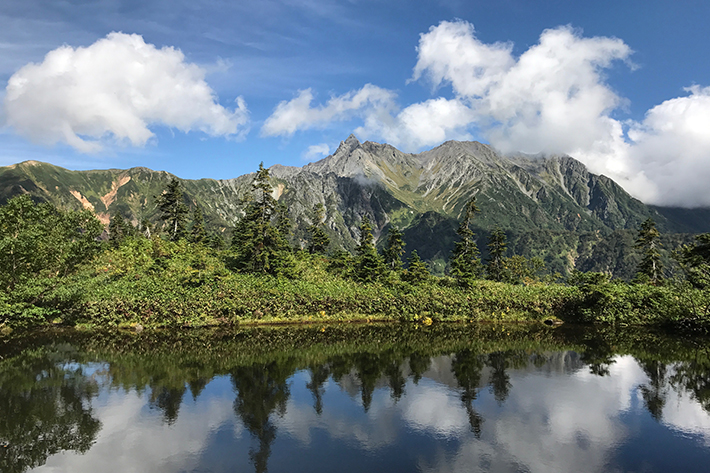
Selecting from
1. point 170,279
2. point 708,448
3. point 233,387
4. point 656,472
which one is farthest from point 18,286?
point 708,448

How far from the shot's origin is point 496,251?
6612cm

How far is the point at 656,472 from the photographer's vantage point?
15766 mm

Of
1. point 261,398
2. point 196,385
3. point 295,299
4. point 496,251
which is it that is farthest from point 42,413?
point 496,251

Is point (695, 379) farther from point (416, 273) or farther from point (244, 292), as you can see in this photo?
point (244, 292)

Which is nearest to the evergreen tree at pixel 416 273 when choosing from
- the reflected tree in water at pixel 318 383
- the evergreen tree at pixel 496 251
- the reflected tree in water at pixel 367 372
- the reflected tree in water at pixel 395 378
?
the evergreen tree at pixel 496 251

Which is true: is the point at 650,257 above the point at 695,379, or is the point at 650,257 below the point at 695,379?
above

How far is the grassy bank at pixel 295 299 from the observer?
1590 inches

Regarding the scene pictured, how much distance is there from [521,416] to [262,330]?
2704 cm

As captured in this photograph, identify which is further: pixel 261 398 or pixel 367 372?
pixel 367 372

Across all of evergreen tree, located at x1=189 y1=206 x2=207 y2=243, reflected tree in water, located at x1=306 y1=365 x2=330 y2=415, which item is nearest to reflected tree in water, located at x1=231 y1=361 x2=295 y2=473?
reflected tree in water, located at x1=306 y1=365 x2=330 y2=415

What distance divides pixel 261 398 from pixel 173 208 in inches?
2337

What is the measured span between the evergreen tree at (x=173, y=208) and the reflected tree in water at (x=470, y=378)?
190 feet

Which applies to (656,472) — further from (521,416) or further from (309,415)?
(309,415)

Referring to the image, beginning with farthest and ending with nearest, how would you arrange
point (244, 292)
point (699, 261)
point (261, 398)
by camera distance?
point (699, 261), point (244, 292), point (261, 398)
